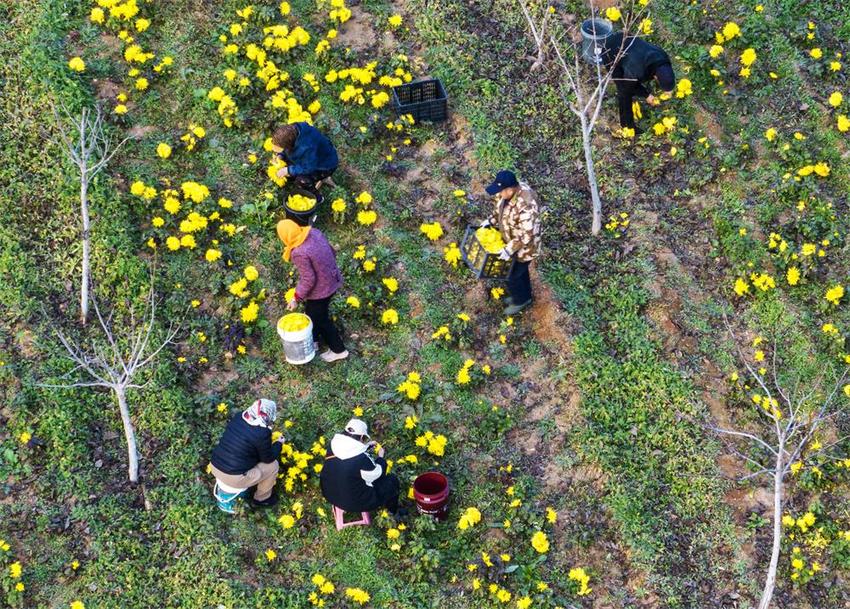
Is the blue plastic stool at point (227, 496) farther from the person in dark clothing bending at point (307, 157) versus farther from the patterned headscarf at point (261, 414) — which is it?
the person in dark clothing bending at point (307, 157)

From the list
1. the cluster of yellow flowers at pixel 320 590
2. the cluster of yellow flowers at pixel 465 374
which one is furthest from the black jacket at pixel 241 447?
the cluster of yellow flowers at pixel 465 374

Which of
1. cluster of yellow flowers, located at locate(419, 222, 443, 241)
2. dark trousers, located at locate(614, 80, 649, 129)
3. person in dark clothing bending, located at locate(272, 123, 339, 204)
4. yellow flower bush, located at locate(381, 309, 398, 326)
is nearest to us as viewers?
yellow flower bush, located at locate(381, 309, 398, 326)

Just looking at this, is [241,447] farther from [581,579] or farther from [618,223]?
[618,223]

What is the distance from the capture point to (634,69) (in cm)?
1002

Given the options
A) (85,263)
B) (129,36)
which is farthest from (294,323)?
(129,36)

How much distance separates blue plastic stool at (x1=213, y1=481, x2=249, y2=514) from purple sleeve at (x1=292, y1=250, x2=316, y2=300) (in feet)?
6.24

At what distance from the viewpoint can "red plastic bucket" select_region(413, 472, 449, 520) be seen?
736 cm

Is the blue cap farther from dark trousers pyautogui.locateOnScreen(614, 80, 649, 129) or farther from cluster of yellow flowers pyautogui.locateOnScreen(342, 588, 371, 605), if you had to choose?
cluster of yellow flowers pyautogui.locateOnScreen(342, 588, 371, 605)

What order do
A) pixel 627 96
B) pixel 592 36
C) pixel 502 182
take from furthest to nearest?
pixel 592 36, pixel 627 96, pixel 502 182

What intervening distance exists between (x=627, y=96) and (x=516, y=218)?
10.5 feet

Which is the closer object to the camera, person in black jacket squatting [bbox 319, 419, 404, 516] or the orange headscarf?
person in black jacket squatting [bbox 319, 419, 404, 516]

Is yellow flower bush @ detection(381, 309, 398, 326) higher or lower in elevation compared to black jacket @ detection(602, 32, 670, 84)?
lower

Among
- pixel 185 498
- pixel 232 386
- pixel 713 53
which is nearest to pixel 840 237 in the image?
pixel 713 53

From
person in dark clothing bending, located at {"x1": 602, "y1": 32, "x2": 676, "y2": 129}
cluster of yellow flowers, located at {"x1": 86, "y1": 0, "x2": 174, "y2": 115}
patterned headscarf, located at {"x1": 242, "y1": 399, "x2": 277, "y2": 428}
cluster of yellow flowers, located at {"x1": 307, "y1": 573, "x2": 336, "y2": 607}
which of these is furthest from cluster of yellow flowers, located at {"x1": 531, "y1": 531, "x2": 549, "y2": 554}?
cluster of yellow flowers, located at {"x1": 86, "y1": 0, "x2": 174, "y2": 115}
